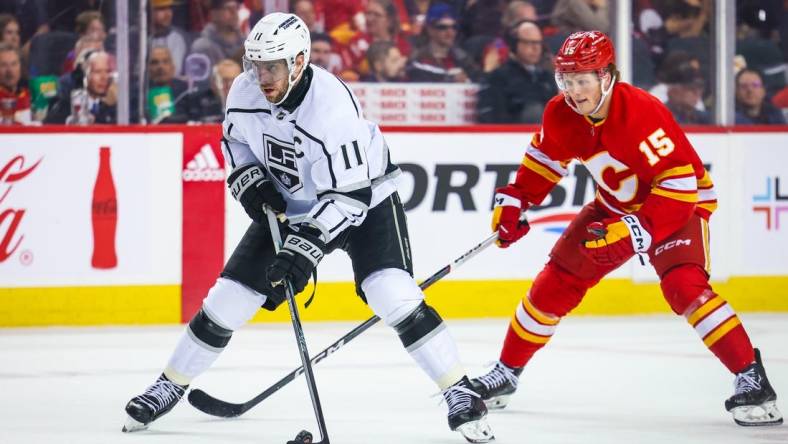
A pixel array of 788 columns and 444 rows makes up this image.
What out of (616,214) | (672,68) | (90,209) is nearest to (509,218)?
(616,214)

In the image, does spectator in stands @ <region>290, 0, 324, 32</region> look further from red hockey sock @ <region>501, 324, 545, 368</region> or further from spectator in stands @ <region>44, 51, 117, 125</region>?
red hockey sock @ <region>501, 324, 545, 368</region>

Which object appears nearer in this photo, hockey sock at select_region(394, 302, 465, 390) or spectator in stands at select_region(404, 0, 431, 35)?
hockey sock at select_region(394, 302, 465, 390)

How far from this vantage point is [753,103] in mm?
7156

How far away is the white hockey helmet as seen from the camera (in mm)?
3537

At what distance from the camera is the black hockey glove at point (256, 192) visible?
379cm

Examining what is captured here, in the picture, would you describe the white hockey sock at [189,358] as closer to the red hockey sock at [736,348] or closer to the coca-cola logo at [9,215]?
the red hockey sock at [736,348]

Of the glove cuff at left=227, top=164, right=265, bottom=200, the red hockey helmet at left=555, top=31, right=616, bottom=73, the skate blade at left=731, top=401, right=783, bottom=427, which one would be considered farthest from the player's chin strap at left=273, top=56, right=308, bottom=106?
the skate blade at left=731, top=401, right=783, bottom=427

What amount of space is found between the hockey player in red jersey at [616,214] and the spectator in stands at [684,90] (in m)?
2.94

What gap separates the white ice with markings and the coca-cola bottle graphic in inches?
12.2

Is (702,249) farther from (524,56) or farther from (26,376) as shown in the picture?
(524,56)

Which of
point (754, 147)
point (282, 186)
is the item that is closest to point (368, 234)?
point (282, 186)

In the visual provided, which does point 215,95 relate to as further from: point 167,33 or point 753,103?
point 753,103

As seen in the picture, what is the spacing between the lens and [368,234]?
3.75m

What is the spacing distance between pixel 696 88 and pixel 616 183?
3155 millimetres
